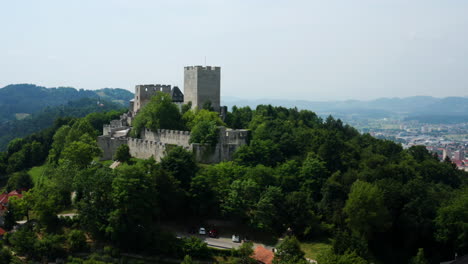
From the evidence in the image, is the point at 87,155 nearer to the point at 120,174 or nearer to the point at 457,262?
the point at 120,174

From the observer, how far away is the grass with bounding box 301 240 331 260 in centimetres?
3088

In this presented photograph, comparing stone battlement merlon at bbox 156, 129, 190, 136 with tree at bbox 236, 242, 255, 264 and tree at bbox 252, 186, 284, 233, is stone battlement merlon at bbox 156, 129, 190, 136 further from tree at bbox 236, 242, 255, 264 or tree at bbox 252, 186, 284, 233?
tree at bbox 236, 242, 255, 264

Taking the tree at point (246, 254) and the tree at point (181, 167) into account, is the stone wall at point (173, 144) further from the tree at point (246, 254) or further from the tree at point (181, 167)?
the tree at point (246, 254)

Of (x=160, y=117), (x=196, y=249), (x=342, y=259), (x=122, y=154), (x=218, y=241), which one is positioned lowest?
(x=218, y=241)

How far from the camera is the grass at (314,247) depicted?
101ft

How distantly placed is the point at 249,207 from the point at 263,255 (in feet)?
16.8

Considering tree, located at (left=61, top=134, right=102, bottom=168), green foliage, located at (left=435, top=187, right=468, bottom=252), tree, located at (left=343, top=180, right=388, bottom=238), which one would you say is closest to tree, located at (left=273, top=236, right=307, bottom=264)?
tree, located at (left=343, top=180, right=388, bottom=238)

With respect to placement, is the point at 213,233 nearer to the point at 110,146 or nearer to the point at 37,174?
the point at 110,146

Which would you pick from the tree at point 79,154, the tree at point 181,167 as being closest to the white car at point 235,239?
the tree at point 181,167

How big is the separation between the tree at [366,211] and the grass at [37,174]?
29.6m

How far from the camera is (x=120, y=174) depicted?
Result: 105 ft

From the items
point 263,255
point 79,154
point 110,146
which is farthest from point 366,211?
point 110,146

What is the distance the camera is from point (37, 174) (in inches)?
Answer: 1949

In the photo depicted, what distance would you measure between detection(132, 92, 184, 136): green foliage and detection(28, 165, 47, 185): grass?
33.4 feet
